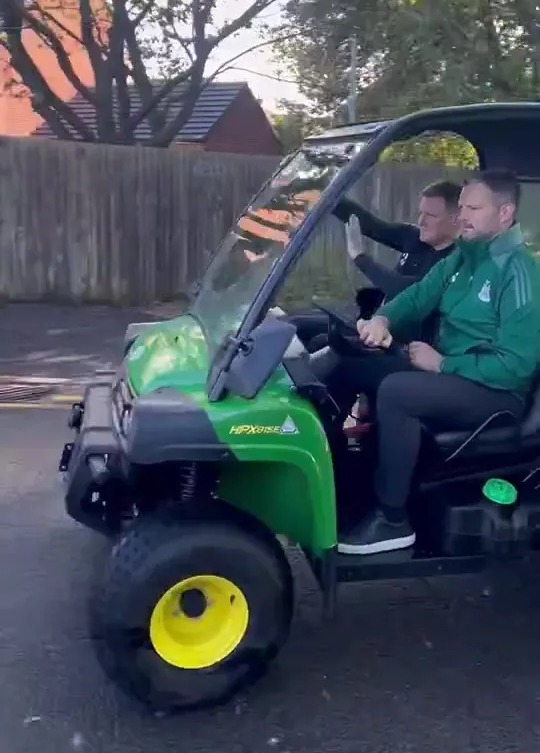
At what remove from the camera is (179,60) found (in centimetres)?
1628

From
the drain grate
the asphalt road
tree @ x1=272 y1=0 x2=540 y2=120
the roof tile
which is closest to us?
the asphalt road

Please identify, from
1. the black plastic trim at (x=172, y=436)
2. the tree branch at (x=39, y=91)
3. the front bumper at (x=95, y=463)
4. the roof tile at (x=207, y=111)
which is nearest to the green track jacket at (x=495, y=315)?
the black plastic trim at (x=172, y=436)

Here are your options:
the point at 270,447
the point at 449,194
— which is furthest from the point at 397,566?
the point at 449,194

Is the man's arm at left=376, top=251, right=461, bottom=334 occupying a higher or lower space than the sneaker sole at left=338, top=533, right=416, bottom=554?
higher

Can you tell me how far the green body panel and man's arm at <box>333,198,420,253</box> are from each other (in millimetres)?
1137

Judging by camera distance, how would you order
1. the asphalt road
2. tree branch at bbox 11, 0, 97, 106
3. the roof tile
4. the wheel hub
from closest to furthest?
the asphalt road
the wheel hub
tree branch at bbox 11, 0, 97, 106
the roof tile

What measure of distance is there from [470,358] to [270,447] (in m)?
0.85

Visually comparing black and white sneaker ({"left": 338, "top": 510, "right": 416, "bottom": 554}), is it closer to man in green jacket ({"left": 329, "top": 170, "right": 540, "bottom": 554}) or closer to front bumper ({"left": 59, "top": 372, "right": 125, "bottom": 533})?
man in green jacket ({"left": 329, "top": 170, "right": 540, "bottom": 554})

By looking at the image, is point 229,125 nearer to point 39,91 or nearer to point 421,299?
point 39,91

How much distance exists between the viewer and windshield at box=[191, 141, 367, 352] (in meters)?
3.90

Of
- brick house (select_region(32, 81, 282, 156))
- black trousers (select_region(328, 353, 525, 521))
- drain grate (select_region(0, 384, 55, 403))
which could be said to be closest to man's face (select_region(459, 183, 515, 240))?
black trousers (select_region(328, 353, 525, 521))

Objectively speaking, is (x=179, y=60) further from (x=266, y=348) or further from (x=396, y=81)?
(x=266, y=348)

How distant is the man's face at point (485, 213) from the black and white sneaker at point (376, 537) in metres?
1.06

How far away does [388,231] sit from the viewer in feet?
17.0
